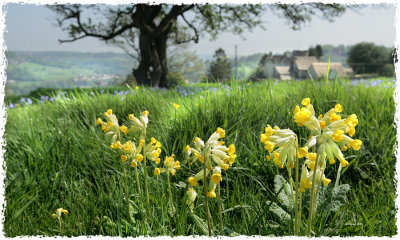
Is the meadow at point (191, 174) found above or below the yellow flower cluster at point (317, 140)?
below

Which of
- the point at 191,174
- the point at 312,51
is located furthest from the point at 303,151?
the point at 312,51

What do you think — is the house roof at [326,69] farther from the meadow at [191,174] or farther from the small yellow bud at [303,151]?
the small yellow bud at [303,151]

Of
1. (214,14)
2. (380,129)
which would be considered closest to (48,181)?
(380,129)

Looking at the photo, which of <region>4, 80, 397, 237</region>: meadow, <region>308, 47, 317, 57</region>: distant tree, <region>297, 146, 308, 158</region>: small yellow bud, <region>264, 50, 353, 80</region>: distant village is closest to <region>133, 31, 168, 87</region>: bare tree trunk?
<region>264, 50, 353, 80</region>: distant village

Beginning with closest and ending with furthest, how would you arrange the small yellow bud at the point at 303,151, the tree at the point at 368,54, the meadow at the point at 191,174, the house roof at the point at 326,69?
the small yellow bud at the point at 303,151, the meadow at the point at 191,174, the house roof at the point at 326,69, the tree at the point at 368,54

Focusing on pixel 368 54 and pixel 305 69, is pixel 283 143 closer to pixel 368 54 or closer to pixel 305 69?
pixel 305 69

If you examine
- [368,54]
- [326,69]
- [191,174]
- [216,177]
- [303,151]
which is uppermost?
[368,54]

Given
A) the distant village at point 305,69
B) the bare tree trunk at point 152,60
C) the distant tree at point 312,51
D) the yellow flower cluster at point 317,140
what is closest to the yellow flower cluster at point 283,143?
the yellow flower cluster at point 317,140

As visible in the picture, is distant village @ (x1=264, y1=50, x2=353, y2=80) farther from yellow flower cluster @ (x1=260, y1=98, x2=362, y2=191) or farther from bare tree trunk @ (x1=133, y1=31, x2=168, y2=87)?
bare tree trunk @ (x1=133, y1=31, x2=168, y2=87)

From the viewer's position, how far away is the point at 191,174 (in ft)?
7.48

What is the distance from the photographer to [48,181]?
2494mm

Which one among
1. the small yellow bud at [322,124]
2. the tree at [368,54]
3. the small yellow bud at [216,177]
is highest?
the tree at [368,54]

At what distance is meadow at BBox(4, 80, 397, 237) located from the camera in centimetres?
169

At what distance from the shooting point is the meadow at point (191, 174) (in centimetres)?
169
